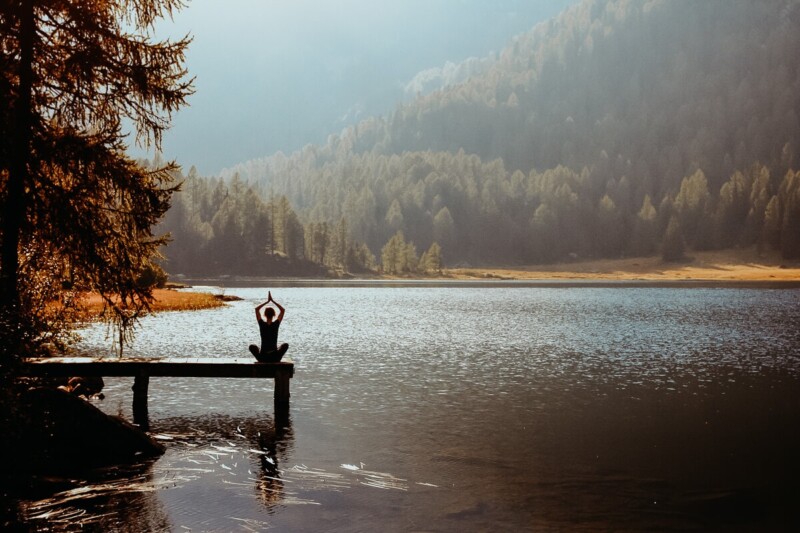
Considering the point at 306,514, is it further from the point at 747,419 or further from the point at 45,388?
the point at 747,419

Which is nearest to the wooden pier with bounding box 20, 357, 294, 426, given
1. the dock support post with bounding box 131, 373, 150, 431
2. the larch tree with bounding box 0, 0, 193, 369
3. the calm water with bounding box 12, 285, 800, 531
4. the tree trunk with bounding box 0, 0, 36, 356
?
the dock support post with bounding box 131, 373, 150, 431

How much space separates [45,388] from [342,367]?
19660mm

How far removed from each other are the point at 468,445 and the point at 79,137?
14483 millimetres

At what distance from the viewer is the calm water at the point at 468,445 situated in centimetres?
1358

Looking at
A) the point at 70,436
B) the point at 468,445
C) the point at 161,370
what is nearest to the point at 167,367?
the point at 161,370

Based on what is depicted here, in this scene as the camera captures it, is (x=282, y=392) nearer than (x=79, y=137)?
No

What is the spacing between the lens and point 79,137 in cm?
1744

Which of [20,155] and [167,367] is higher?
[20,155]

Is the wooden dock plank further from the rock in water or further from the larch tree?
the rock in water

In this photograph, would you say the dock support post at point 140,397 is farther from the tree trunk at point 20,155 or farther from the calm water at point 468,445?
the tree trunk at point 20,155

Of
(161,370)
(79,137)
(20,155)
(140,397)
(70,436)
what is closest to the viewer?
(70,436)

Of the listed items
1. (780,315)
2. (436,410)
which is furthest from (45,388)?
(780,315)

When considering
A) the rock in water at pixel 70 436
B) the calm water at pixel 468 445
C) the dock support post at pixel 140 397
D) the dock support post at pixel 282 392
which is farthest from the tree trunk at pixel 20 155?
the dock support post at pixel 282 392

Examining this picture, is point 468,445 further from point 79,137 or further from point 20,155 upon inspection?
point 20,155
